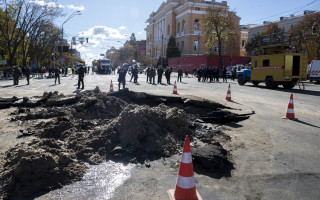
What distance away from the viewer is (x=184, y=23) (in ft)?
231

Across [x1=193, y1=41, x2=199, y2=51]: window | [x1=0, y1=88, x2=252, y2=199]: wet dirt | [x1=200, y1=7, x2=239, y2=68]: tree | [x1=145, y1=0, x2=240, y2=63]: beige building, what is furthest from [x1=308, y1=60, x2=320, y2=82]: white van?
[x1=193, y1=41, x2=199, y2=51]: window

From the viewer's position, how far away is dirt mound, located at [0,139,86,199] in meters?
3.22

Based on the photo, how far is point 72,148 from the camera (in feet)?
15.5

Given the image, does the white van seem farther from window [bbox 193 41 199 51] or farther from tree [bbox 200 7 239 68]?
window [bbox 193 41 199 51]

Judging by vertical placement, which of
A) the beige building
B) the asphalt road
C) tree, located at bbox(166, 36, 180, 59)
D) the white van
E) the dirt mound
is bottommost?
the asphalt road

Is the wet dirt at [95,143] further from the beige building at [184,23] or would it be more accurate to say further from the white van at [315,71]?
the beige building at [184,23]

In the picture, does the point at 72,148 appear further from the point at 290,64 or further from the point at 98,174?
the point at 290,64

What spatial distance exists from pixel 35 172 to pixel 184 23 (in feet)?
234

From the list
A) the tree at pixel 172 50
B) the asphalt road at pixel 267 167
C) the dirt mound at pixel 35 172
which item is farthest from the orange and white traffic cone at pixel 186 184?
the tree at pixel 172 50

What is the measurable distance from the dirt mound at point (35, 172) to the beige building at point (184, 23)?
5791cm

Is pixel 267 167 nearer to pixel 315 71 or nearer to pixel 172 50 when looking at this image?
pixel 315 71

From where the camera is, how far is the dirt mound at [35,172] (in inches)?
127

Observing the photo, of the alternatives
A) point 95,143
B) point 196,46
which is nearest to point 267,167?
point 95,143

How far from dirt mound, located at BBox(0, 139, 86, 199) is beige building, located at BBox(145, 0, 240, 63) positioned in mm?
57911
